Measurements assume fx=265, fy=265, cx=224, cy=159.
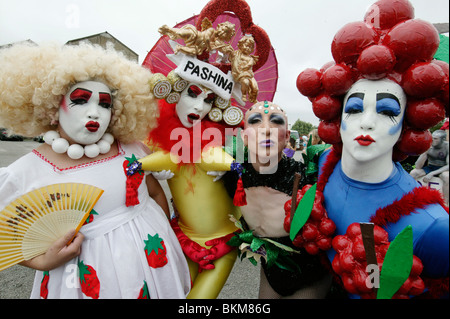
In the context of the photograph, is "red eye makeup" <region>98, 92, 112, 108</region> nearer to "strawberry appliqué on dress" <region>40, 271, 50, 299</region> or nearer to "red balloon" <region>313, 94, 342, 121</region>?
"strawberry appliqué on dress" <region>40, 271, 50, 299</region>

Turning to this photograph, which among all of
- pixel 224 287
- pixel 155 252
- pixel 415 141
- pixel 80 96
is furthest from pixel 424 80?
pixel 224 287

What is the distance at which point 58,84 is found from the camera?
147 centimetres

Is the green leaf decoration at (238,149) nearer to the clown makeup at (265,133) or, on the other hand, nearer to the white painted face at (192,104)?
the clown makeup at (265,133)

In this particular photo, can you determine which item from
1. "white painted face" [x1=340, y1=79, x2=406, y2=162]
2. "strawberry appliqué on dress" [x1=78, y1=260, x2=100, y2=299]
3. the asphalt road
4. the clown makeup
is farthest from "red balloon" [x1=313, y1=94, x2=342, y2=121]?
the asphalt road

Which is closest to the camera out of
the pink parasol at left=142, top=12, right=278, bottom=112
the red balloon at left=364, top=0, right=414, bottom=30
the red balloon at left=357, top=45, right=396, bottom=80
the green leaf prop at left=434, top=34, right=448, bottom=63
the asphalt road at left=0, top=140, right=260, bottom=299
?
the red balloon at left=357, top=45, right=396, bottom=80

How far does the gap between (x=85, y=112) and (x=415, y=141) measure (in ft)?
5.58

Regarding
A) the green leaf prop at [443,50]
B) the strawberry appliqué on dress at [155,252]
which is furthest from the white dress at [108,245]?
the green leaf prop at [443,50]

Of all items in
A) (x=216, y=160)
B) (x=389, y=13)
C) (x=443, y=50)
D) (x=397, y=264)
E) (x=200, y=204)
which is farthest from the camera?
(x=200, y=204)

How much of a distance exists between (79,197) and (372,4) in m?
1.81

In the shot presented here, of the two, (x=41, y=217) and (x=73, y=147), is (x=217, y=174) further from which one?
(x=41, y=217)

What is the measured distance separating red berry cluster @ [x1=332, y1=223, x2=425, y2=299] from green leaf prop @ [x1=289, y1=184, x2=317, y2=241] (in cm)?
19

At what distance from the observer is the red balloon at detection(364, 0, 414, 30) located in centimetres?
126

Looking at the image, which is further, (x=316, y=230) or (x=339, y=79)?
(x=316, y=230)

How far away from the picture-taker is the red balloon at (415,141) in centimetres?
124
